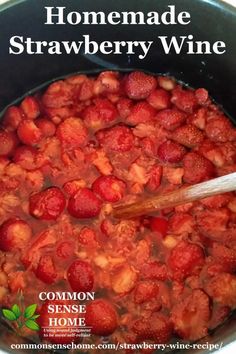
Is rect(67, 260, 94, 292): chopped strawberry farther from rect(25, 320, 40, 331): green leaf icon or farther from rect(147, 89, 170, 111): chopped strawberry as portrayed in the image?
rect(147, 89, 170, 111): chopped strawberry

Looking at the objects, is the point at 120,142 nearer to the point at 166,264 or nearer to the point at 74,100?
the point at 74,100

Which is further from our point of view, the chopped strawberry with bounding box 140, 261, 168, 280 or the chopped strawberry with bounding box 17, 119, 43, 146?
the chopped strawberry with bounding box 17, 119, 43, 146

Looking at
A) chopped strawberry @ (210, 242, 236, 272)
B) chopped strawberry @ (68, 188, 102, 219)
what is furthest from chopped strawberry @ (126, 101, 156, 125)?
chopped strawberry @ (210, 242, 236, 272)

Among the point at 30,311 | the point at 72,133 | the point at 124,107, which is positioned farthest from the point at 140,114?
the point at 30,311

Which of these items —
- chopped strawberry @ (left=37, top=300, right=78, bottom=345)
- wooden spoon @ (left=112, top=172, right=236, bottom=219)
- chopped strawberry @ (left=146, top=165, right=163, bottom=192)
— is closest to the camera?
wooden spoon @ (left=112, top=172, right=236, bottom=219)

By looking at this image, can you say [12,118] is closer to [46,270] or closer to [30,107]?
[30,107]

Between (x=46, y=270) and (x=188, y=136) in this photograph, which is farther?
(x=188, y=136)
